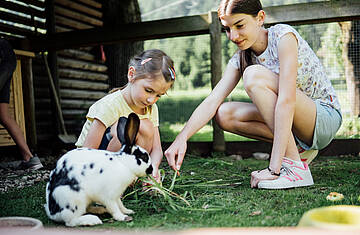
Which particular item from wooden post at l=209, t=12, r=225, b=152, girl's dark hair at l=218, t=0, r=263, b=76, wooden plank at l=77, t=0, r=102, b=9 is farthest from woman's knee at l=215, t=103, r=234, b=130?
wooden plank at l=77, t=0, r=102, b=9

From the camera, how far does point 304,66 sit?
264cm

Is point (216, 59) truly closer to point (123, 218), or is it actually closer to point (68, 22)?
point (123, 218)

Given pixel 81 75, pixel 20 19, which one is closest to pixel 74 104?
pixel 81 75

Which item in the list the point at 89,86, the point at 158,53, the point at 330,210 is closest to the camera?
the point at 330,210

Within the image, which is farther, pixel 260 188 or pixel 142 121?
pixel 142 121

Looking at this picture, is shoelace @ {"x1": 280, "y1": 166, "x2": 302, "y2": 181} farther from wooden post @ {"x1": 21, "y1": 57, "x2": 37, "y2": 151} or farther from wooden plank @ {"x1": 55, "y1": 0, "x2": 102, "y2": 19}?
wooden plank @ {"x1": 55, "y1": 0, "x2": 102, "y2": 19}

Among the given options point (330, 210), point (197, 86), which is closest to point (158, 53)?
point (330, 210)

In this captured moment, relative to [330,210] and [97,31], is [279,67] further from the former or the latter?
[97,31]

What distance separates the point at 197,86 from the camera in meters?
5.18

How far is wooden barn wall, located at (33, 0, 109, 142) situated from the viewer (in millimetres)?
5508

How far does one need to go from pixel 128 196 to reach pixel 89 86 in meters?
4.39

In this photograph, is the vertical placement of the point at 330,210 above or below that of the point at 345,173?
above

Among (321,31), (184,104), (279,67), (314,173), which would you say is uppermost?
(321,31)

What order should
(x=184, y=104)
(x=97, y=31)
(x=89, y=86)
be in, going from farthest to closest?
(x=89, y=86) → (x=184, y=104) → (x=97, y=31)
